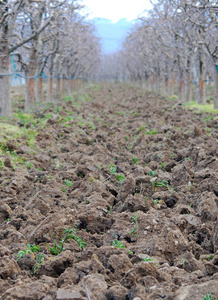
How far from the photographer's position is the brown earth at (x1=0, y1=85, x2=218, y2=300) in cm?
259

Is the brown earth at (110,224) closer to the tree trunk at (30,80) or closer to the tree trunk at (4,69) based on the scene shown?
the tree trunk at (4,69)

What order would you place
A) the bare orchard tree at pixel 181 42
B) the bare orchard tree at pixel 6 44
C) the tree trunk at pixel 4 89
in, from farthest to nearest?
the bare orchard tree at pixel 181 42
the tree trunk at pixel 4 89
the bare orchard tree at pixel 6 44

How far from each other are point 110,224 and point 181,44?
23.5 metres

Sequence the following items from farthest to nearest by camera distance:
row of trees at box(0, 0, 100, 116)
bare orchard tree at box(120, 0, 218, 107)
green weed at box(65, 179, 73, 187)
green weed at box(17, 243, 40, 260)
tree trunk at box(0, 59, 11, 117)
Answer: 1. bare orchard tree at box(120, 0, 218, 107)
2. tree trunk at box(0, 59, 11, 117)
3. row of trees at box(0, 0, 100, 116)
4. green weed at box(65, 179, 73, 187)
5. green weed at box(17, 243, 40, 260)

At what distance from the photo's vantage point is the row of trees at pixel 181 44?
543 inches

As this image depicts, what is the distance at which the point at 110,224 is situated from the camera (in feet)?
13.4

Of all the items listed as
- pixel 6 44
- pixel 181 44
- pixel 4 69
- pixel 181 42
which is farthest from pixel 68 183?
pixel 181 44

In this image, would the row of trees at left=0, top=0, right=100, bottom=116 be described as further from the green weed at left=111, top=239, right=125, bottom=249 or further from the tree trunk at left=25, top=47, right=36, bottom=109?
the green weed at left=111, top=239, right=125, bottom=249

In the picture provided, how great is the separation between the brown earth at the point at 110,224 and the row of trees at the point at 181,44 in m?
7.54

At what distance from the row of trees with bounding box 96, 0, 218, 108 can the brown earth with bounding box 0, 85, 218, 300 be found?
754 cm

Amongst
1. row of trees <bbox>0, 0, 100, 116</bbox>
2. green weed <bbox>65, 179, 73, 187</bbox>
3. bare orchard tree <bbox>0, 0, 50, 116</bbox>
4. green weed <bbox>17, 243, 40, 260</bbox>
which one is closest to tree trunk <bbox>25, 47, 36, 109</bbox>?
row of trees <bbox>0, 0, 100, 116</bbox>

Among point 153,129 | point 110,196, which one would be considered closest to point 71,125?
point 153,129

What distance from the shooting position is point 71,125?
11039mm

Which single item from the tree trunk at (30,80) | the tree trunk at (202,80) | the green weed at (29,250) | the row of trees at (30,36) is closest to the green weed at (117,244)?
the green weed at (29,250)
